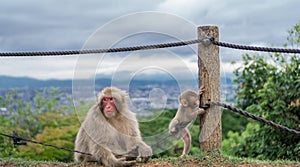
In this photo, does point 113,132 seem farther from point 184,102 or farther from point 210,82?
point 210,82

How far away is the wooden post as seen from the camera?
432cm

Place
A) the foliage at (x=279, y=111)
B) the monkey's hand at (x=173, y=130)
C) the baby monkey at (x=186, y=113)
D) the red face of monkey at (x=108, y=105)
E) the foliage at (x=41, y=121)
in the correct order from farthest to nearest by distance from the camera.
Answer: the foliage at (x=41, y=121)
the foliage at (x=279, y=111)
the monkey's hand at (x=173, y=130)
the baby monkey at (x=186, y=113)
the red face of monkey at (x=108, y=105)

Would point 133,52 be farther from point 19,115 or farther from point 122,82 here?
point 19,115

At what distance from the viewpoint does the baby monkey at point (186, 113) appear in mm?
4398

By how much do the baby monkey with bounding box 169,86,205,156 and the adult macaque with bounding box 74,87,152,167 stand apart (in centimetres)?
39

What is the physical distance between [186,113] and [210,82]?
443 millimetres

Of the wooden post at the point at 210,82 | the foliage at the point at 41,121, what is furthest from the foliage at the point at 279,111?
the foliage at the point at 41,121

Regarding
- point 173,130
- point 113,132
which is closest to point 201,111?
point 173,130

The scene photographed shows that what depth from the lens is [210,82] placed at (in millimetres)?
4328

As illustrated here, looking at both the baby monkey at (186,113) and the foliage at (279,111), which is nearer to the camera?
the baby monkey at (186,113)

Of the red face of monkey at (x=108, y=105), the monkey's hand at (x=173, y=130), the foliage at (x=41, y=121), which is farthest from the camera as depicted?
the foliage at (x=41, y=121)

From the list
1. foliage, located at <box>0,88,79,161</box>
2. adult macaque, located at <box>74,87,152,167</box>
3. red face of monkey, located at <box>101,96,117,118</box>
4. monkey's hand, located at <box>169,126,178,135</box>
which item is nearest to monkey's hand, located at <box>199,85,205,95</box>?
monkey's hand, located at <box>169,126,178,135</box>

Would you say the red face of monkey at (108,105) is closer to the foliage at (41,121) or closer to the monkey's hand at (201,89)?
the monkey's hand at (201,89)

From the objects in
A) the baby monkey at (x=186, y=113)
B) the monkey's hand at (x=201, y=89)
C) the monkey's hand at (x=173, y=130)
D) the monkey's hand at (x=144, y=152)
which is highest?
the monkey's hand at (x=201, y=89)
